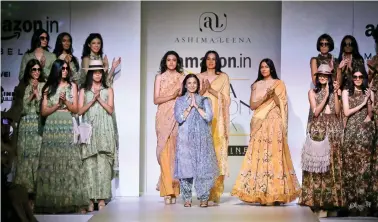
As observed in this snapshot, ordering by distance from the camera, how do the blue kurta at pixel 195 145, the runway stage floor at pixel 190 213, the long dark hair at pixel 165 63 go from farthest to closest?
the long dark hair at pixel 165 63, the blue kurta at pixel 195 145, the runway stage floor at pixel 190 213

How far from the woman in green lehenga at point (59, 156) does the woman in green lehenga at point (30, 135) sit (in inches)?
3.0

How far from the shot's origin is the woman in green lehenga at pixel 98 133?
845 cm

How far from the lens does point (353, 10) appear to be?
28.0ft

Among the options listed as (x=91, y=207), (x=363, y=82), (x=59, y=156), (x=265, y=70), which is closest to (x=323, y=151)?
(x=363, y=82)

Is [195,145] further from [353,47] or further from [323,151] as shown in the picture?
[353,47]

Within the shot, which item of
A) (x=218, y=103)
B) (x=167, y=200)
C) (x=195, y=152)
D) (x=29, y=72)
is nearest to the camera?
(x=195, y=152)

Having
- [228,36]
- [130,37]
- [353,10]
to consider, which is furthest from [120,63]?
[353,10]

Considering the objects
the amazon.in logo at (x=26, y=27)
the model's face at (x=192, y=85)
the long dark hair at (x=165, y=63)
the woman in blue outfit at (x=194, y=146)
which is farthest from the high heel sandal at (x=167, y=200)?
the amazon.in logo at (x=26, y=27)

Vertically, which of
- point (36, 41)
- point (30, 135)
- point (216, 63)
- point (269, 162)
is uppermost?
point (36, 41)

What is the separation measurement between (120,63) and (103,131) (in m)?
0.81

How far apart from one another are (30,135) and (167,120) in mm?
1563

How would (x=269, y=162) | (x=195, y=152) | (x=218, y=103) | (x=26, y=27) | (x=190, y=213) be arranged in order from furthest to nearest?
1. (x=26, y=27)
2. (x=218, y=103)
3. (x=269, y=162)
4. (x=195, y=152)
5. (x=190, y=213)

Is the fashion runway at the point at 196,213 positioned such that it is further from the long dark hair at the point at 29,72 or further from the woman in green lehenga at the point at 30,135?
the long dark hair at the point at 29,72

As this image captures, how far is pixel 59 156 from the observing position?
329 inches
